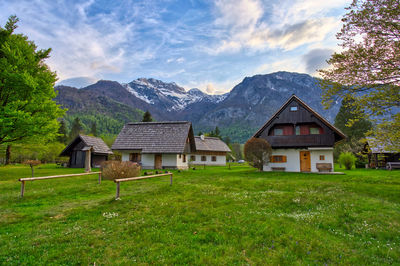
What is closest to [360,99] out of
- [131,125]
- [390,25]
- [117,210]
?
[390,25]

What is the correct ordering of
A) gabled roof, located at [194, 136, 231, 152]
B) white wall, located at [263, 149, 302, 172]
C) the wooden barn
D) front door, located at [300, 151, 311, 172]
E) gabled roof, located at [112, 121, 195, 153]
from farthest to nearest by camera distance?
gabled roof, located at [194, 136, 231, 152] < the wooden barn < gabled roof, located at [112, 121, 195, 153] < white wall, located at [263, 149, 302, 172] < front door, located at [300, 151, 311, 172]

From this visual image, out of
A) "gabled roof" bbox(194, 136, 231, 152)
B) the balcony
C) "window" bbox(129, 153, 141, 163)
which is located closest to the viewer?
the balcony

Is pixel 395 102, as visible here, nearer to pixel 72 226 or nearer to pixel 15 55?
pixel 72 226

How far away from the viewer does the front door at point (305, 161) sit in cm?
2533

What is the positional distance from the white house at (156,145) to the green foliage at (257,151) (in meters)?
8.92

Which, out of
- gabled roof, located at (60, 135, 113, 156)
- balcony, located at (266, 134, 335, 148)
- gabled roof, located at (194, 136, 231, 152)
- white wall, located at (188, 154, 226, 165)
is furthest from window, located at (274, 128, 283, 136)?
white wall, located at (188, 154, 226, 165)

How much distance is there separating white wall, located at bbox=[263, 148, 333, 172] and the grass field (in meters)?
16.5

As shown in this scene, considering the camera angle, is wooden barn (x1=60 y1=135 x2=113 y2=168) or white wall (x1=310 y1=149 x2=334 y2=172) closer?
white wall (x1=310 y1=149 x2=334 y2=172)

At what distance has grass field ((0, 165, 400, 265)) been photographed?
4473 mm

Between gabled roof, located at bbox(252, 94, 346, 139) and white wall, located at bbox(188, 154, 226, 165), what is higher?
gabled roof, located at bbox(252, 94, 346, 139)

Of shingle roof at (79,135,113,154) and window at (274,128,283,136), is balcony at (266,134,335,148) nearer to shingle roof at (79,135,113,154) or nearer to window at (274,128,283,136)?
window at (274,128,283,136)

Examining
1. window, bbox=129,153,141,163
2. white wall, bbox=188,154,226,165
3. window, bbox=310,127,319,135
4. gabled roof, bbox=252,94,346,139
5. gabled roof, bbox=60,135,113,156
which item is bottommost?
white wall, bbox=188,154,226,165

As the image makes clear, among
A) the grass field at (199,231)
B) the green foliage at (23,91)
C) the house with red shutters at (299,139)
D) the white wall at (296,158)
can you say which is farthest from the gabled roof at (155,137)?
the grass field at (199,231)

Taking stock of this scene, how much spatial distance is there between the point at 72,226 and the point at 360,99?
499 inches
